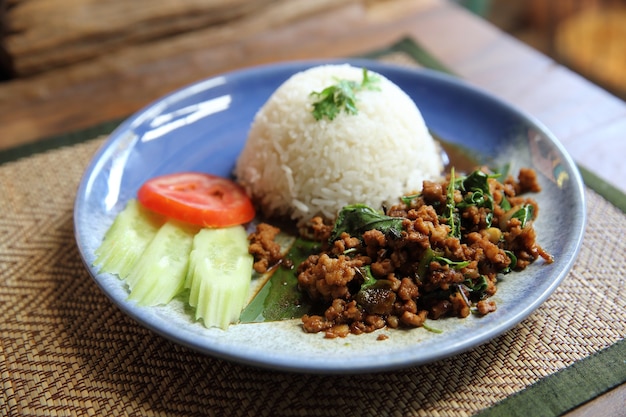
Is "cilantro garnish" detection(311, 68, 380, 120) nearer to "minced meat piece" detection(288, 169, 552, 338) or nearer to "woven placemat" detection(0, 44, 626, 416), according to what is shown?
"minced meat piece" detection(288, 169, 552, 338)

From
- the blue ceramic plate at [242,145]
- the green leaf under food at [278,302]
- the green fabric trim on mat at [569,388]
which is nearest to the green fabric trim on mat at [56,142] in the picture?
the blue ceramic plate at [242,145]

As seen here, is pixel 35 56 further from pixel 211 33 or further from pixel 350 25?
pixel 350 25

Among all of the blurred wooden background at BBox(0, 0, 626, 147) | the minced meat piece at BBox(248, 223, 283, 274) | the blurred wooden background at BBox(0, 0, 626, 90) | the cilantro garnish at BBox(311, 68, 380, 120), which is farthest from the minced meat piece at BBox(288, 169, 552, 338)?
the blurred wooden background at BBox(0, 0, 626, 90)

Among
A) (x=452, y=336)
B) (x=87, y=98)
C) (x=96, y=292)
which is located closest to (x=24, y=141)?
(x=87, y=98)

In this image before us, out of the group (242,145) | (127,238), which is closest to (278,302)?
(127,238)

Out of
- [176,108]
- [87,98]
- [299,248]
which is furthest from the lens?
[87,98]

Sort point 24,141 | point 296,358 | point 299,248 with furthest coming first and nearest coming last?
point 24,141 < point 299,248 < point 296,358
